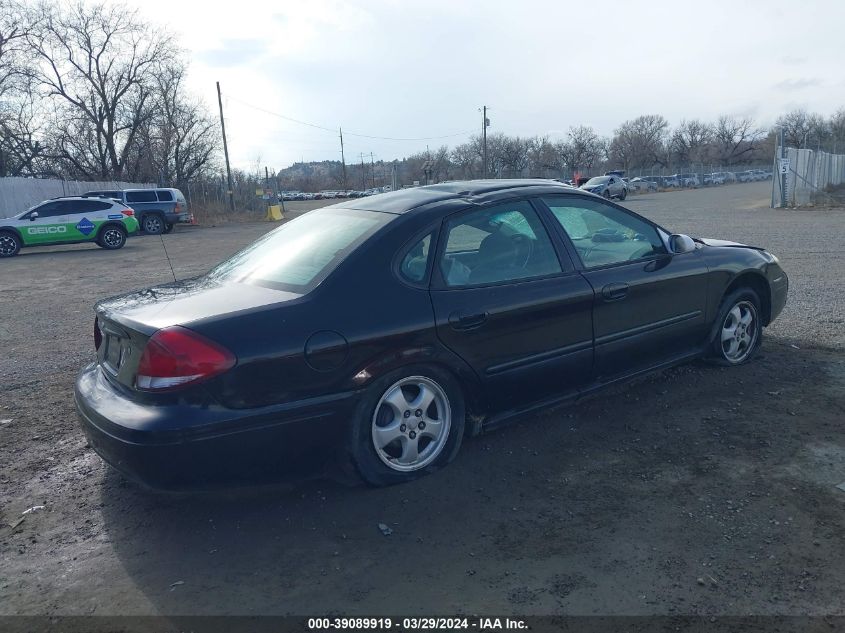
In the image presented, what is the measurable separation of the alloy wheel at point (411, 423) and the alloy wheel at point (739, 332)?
2594 millimetres

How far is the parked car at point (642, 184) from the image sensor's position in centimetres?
5725

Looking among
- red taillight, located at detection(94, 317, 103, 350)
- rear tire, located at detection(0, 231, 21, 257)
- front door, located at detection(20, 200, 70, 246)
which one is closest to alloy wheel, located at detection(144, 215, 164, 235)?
front door, located at detection(20, 200, 70, 246)

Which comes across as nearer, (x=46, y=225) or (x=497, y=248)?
(x=497, y=248)

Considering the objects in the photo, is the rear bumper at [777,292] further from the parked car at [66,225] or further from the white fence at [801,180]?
the white fence at [801,180]

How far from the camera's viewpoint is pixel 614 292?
4.11 metres

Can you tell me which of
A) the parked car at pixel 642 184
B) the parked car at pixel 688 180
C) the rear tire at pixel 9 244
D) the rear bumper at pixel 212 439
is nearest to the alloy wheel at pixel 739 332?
the rear bumper at pixel 212 439

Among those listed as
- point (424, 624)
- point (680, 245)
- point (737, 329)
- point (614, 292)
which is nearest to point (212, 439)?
point (424, 624)

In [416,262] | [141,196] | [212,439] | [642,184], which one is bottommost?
[212,439]

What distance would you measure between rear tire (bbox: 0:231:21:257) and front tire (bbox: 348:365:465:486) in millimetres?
19441

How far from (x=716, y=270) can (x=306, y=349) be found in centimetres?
319

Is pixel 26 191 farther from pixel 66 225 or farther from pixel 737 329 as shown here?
pixel 737 329

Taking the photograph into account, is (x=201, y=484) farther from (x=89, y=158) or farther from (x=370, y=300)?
(x=89, y=158)

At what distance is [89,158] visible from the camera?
42.7 metres

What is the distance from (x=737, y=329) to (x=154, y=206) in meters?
26.2
